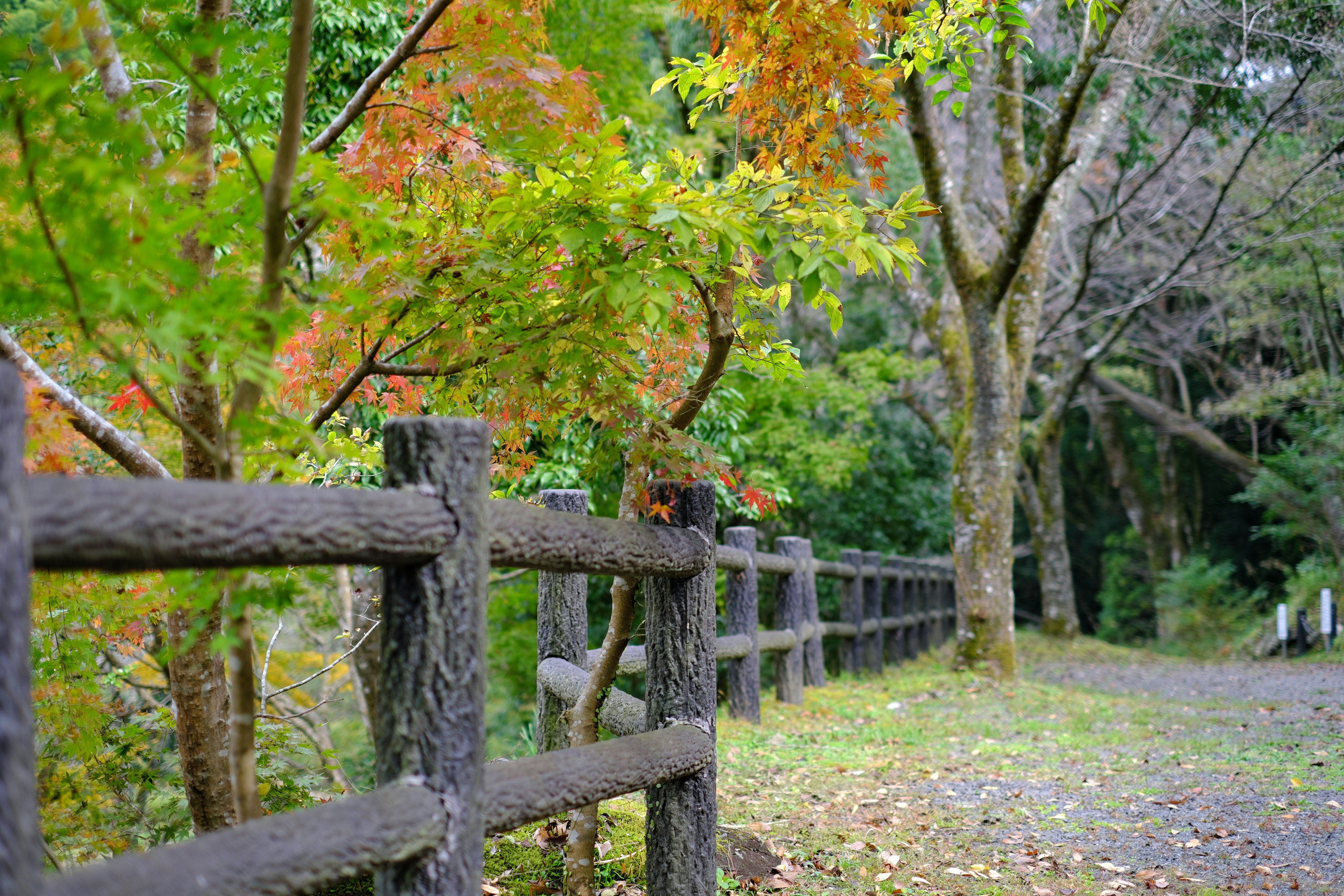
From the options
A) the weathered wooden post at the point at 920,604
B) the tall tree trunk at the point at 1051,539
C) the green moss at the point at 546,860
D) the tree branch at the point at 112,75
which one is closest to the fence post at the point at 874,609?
the weathered wooden post at the point at 920,604

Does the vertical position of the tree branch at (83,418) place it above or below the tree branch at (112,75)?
below

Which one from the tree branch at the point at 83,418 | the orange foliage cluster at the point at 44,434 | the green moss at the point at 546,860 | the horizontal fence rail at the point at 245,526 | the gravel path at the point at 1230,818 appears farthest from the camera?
the gravel path at the point at 1230,818

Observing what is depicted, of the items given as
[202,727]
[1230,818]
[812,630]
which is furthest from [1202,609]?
[202,727]

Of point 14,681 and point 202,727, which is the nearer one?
point 14,681

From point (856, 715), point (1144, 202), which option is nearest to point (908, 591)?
Answer: point (856, 715)

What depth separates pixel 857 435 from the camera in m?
10.4

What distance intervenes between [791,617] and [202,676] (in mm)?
4774

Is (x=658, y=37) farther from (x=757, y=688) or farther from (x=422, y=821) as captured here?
(x=422, y=821)

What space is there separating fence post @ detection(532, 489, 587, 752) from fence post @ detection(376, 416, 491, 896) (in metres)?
1.93

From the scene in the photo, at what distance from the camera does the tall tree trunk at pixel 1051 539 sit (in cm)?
1402

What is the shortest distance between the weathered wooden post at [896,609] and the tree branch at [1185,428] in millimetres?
7408

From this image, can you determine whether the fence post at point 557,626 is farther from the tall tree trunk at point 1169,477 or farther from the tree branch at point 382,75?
the tall tree trunk at point 1169,477

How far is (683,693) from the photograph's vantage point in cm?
236

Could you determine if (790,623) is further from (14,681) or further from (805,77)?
(14,681)
